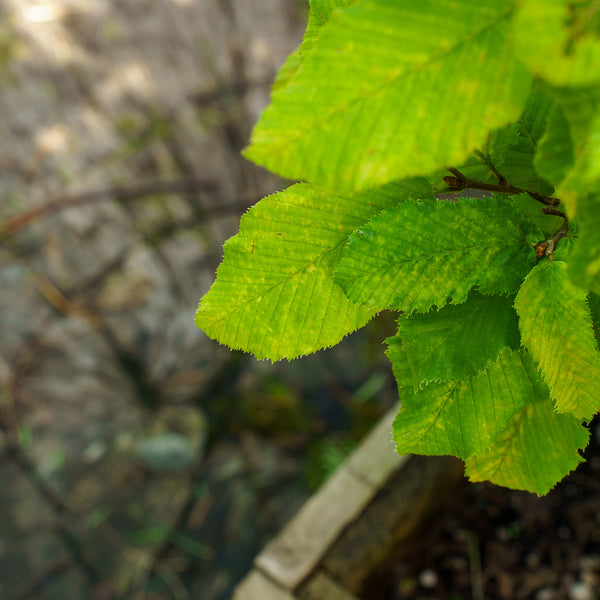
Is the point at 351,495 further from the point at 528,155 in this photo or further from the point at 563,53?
the point at 563,53

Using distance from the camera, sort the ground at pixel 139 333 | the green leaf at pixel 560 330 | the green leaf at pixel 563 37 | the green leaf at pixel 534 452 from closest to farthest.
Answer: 1. the green leaf at pixel 563 37
2. the green leaf at pixel 560 330
3. the green leaf at pixel 534 452
4. the ground at pixel 139 333

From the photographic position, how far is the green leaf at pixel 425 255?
0.46 meters

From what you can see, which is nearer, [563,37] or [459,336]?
[563,37]

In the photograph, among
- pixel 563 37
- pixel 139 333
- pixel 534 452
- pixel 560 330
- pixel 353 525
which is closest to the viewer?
pixel 563 37

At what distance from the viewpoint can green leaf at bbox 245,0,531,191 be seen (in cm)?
33

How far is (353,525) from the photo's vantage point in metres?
1.31

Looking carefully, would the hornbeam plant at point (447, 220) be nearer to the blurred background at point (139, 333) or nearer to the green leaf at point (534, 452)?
the green leaf at point (534, 452)

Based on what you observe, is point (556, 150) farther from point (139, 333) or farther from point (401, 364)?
point (139, 333)

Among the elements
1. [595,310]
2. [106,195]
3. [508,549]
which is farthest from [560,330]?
[106,195]

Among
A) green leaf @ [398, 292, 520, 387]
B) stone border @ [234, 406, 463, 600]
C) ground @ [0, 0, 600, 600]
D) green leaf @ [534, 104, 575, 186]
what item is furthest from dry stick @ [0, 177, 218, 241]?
green leaf @ [534, 104, 575, 186]

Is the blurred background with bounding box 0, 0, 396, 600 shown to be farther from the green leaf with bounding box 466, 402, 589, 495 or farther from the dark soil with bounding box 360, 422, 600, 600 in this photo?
the green leaf with bounding box 466, 402, 589, 495

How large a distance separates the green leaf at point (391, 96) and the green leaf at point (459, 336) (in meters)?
0.21

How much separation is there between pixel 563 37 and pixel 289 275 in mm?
307

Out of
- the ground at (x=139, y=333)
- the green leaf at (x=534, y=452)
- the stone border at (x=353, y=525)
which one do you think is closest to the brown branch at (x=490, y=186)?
the green leaf at (x=534, y=452)
